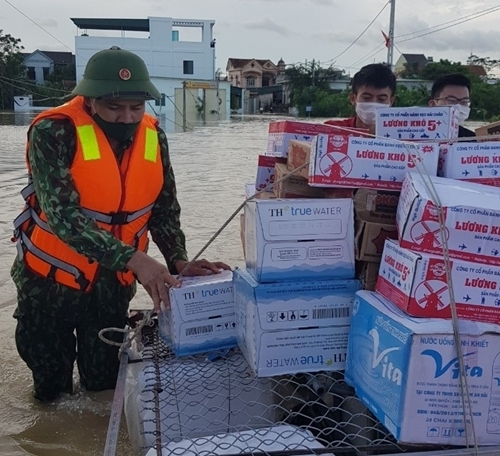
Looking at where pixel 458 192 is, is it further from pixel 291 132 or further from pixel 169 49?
pixel 169 49

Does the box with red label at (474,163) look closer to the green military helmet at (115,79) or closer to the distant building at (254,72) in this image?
the green military helmet at (115,79)

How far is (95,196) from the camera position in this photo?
2701 mm

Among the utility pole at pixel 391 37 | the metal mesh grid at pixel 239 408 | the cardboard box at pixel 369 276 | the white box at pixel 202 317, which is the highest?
the utility pole at pixel 391 37

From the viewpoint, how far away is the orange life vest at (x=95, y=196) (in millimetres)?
2658

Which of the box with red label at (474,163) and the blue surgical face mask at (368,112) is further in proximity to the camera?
the blue surgical face mask at (368,112)

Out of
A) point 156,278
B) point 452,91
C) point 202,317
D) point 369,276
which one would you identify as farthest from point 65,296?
point 452,91

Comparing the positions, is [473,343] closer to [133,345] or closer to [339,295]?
[339,295]

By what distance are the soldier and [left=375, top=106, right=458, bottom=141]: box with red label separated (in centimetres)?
93

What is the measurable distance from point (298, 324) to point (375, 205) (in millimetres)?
463

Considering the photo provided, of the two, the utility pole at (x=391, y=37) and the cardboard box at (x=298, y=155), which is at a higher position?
the utility pole at (x=391, y=37)

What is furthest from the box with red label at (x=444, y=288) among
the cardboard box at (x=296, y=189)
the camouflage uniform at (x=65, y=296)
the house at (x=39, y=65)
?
the house at (x=39, y=65)

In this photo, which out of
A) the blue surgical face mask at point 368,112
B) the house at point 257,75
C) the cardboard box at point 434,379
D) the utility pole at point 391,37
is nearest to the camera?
the cardboard box at point 434,379

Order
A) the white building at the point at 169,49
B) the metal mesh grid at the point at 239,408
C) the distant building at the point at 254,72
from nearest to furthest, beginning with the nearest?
the metal mesh grid at the point at 239,408 < the white building at the point at 169,49 < the distant building at the point at 254,72

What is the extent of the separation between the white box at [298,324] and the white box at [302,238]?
4 centimetres
